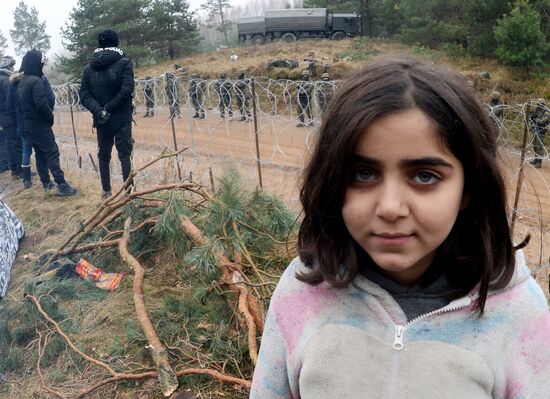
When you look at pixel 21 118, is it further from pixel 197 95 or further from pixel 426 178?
pixel 426 178

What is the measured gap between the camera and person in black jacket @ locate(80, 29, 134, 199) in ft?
17.2

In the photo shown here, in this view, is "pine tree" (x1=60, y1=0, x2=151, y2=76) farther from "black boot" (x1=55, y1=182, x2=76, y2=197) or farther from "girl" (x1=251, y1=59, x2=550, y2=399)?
"girl" (x1=251, y1=59, x2=550, y2=399)

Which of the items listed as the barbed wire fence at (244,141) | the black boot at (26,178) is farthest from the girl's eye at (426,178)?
the black boot at (26,178)

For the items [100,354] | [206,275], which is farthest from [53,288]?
[206,275]

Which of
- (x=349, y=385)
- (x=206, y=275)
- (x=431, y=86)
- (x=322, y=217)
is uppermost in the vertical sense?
(x=431, y=86)

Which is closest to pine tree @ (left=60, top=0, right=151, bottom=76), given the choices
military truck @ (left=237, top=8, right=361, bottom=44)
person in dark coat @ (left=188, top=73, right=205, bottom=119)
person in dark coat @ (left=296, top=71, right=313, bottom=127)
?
military truck @ (left=237, top=8, right=361, bottom=44)

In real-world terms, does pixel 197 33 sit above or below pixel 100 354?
above

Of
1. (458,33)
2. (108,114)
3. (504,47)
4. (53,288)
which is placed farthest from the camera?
(458,33)

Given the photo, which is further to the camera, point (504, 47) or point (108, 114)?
point (504, 47)

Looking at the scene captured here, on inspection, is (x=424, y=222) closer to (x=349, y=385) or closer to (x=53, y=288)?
(x=349, y=385)

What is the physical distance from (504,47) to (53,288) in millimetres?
11481

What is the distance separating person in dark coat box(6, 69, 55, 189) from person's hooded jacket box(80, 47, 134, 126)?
1158 mm

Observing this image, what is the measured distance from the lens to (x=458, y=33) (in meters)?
15.4

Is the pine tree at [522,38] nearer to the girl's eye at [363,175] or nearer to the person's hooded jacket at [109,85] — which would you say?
the person's hooded jacket at [109,85]
